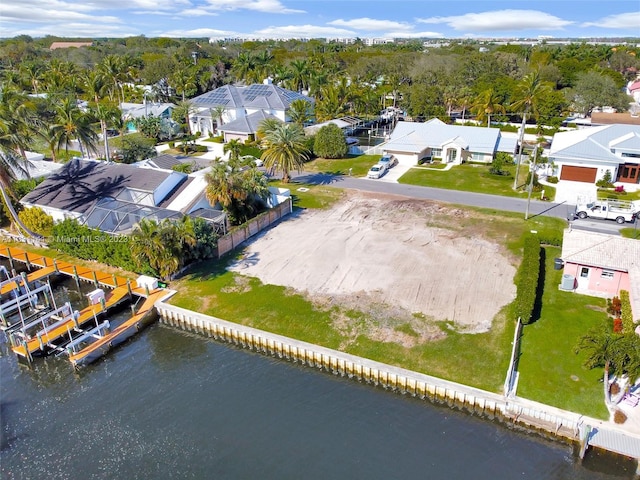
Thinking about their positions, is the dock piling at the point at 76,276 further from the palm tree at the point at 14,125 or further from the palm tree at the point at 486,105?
the palm tree at the point at 486,105

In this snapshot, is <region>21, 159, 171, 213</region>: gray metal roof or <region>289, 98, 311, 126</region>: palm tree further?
<region>289, 98, 311, 126</region>: palm tree

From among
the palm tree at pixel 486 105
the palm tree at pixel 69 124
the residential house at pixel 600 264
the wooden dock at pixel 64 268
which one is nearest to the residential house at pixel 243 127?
the palm tree at pixel 69 124

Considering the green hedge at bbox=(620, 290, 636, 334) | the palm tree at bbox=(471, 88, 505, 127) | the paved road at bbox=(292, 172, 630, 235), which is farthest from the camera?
the palm tree at bbox=(471, 88, 505, 127)

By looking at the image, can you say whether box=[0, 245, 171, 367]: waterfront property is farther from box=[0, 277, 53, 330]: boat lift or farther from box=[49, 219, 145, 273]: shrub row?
box=[49, 219, 145, 273]: shrub row

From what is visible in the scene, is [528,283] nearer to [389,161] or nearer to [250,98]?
[389,161]

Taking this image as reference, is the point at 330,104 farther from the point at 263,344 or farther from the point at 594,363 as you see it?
the point at 594,363

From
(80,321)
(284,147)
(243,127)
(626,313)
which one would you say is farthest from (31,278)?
(243,127)

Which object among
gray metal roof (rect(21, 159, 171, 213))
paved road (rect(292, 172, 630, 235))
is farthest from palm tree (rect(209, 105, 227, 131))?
gray metal roof (rect(21, 159, 171, 213))
